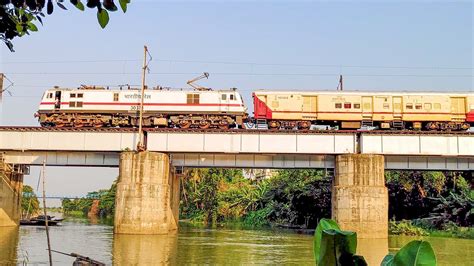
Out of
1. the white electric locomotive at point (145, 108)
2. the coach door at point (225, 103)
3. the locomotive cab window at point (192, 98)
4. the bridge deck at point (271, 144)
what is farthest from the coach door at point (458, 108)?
the locomotive cab window at point (192, 98)

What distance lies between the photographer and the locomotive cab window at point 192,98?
3831 cm

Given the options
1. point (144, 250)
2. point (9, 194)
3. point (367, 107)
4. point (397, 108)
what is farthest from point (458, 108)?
point (9, 194)

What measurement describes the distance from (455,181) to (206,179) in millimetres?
34961

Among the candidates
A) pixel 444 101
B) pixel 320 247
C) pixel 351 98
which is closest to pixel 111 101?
pixel 351 98

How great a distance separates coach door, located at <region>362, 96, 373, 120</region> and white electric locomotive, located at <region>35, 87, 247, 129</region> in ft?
29.0

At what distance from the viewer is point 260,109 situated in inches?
1531

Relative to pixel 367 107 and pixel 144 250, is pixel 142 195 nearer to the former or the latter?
pixel 144 250

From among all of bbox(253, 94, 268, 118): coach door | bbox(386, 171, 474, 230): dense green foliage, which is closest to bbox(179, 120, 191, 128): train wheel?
bbox(253, 94, 268, 118): coach door

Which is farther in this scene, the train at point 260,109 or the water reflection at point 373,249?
the train at point 260,109

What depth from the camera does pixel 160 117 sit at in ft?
126

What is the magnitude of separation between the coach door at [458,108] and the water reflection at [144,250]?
2252 centimetres

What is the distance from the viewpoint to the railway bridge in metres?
33.6

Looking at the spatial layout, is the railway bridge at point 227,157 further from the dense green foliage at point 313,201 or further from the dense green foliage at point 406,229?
the dense green foliage at point 313,201

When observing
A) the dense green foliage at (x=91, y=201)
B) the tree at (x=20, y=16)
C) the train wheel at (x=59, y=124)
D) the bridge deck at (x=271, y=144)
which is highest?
the train wheel at (x=59, y=124)
